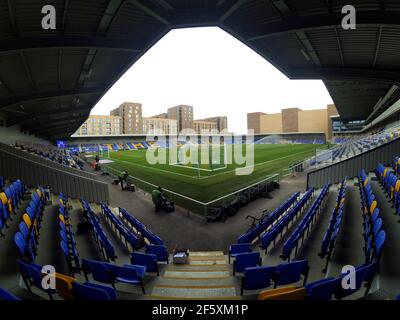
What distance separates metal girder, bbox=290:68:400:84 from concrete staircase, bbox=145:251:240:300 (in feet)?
36.2

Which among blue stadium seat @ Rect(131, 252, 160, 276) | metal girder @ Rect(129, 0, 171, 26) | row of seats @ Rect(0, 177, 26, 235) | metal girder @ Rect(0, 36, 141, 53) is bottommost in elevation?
blue stadium seat @ Rect(131, 252, 160, 276)

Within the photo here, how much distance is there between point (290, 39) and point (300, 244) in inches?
318

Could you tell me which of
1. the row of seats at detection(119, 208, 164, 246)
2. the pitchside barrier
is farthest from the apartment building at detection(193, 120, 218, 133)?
the row of seats at detection(119, 208, 164, 246)

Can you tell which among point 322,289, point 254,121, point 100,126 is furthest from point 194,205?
point 254,121

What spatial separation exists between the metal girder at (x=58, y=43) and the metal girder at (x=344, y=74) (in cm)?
965

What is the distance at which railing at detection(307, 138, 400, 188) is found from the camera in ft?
40.7

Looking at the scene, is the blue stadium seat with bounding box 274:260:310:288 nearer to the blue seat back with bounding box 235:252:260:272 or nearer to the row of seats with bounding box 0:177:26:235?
the blue seat back with bounding box 235:252:260:272

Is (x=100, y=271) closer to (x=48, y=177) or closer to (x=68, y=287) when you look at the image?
(x=68, y=287)

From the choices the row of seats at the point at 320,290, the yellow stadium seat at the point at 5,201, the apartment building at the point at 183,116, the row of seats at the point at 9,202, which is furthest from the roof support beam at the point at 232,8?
the apartment building at the point at 183,116

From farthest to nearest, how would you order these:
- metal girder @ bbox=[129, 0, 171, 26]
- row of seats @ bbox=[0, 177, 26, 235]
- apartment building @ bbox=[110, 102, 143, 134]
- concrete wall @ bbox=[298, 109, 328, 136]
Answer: apartment building @ bbox=[110, 102, 143, 134], concrete wall @ bbox=[298, 109, 328, 136], row of seats @ bbox=[0, 177, 26, 235], metal girder @ bbox=[129, 0, 171, 26]

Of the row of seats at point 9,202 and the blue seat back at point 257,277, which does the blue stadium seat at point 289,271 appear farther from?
the row of seats at point 9,202
